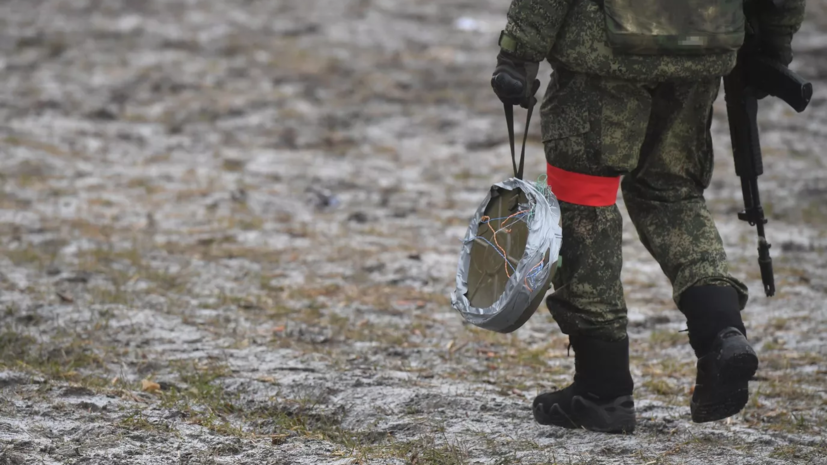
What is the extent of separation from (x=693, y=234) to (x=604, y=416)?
639 mm

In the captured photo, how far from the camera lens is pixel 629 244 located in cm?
A: 554

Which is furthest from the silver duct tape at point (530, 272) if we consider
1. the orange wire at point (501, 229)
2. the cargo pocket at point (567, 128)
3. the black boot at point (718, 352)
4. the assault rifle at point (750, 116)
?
the assault rifle at point (750, 116)

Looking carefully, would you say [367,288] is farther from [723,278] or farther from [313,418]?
[723,278]

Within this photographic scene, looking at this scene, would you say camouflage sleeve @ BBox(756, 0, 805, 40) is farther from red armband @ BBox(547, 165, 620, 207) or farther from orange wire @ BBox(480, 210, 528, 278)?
orange wire @ BBox(480, 210, 528, 278)

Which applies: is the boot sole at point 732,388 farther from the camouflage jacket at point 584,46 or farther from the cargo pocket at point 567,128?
the camouflage jacket at point 584,46

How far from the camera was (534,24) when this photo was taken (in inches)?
107

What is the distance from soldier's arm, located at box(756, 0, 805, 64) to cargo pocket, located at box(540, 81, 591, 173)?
0.67m

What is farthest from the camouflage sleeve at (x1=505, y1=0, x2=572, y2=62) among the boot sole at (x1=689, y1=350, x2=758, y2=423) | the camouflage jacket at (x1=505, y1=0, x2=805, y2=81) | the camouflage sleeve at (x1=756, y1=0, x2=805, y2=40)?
the boot sole at (x1=689, y1=350, x2=758, y2=423)

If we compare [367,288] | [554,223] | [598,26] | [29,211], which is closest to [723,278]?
[554,223]

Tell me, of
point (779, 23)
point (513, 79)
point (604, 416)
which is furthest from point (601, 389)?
point (779, 23)

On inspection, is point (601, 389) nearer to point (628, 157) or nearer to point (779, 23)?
point (628, 157)

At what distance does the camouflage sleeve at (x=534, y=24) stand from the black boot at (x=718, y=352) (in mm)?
880

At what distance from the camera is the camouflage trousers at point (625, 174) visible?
2785 mm

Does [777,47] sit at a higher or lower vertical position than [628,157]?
higher
